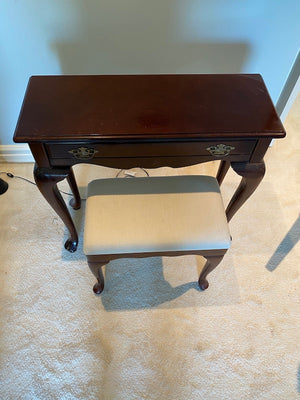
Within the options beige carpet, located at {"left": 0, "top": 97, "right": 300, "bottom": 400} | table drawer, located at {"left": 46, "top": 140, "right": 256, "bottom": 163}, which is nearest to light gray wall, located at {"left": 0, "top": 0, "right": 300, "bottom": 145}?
table drawer, located at {"left": 46, "top": 140, "right": 256, "bottom": 163}

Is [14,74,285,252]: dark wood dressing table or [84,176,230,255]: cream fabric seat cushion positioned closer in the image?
[14,74,285,252]: dark wood dressing table

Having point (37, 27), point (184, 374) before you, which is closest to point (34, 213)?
point (37, 27)

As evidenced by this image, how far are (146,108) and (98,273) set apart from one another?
64cm

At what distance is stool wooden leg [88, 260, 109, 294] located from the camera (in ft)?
3.36

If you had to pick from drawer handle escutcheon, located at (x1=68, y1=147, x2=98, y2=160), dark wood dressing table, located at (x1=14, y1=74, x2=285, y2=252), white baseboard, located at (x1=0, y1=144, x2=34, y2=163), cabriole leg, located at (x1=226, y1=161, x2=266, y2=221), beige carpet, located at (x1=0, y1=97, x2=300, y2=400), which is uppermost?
dark wood dressing table, located at (x1=14, y1=74, x2=285, y2=252)

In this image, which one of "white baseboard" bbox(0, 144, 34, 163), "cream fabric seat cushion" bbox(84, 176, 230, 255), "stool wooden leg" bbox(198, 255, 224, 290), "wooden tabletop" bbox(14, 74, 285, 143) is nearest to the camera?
"wooden tabletop" bbox(14, 74, 285, 143)

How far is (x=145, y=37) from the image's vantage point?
3.85ft

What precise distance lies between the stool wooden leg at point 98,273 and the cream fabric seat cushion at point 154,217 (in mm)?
87

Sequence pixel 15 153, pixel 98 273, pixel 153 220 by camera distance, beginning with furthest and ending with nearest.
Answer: pixel 15 153 < pixel 98 273 < pixel 153 220

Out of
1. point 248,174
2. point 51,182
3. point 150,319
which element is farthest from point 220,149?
point 150,319

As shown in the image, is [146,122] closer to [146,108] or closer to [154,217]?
[146,108]

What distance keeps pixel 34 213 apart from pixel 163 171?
0.74 meters

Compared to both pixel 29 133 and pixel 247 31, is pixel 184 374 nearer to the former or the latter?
pixel 29 133

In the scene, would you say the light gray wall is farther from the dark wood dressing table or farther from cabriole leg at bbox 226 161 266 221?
cabriole leg at bbox 226 161 266 221
